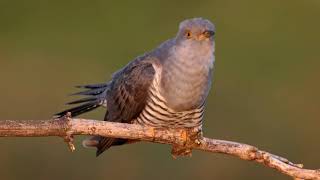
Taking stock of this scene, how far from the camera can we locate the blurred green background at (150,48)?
261 inches

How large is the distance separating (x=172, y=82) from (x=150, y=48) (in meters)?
4.07

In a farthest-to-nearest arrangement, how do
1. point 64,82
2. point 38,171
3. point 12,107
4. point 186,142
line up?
point 64,82, point 12,107, point 38,171, point 186,142

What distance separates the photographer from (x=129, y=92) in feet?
14.6

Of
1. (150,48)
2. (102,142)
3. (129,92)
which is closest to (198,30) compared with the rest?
(129,92)

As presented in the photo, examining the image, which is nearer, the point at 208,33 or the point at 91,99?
the point at 208,33

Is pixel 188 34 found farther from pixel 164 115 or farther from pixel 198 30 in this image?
pixel 164 115

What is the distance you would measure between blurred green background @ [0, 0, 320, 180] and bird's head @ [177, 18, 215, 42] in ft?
8.04

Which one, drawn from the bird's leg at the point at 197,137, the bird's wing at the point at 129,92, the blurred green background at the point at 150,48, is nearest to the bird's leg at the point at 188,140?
the bird's leg at the point at 197,137

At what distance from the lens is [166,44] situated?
4316 mm

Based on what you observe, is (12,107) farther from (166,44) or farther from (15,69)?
(166,44)

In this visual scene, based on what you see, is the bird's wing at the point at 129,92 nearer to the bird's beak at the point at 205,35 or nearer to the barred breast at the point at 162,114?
the barred breast at the point at 162,114

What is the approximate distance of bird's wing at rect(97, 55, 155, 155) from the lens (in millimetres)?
4324

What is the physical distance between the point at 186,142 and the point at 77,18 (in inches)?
221

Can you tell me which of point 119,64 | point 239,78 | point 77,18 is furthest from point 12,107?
point 77,18
